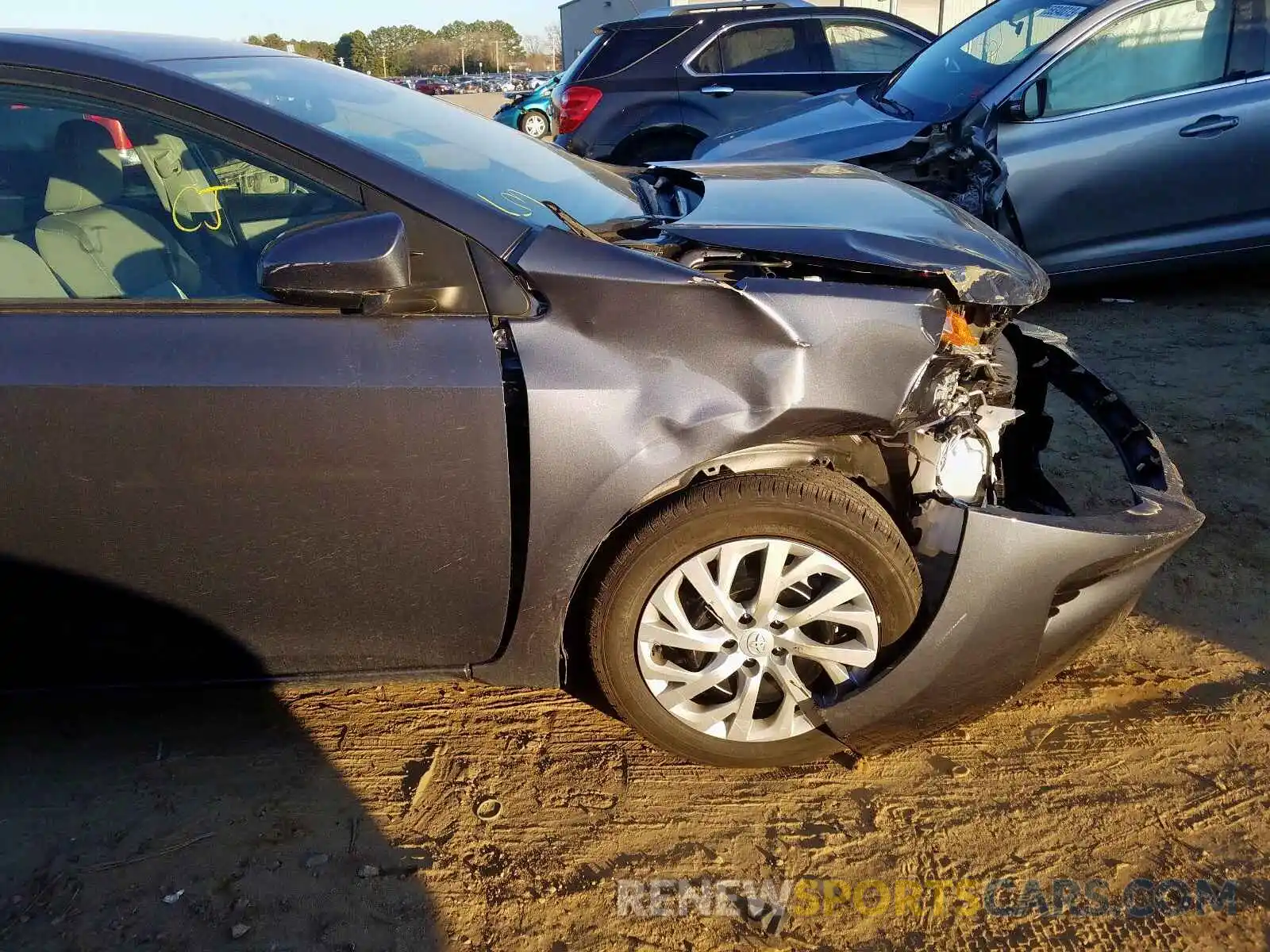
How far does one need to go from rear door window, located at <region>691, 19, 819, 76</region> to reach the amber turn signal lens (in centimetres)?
617

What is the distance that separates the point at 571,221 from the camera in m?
2.47

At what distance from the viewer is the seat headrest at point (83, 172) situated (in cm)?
249

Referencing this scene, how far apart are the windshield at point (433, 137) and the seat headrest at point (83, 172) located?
0.98ft

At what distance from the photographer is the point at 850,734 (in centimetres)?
243

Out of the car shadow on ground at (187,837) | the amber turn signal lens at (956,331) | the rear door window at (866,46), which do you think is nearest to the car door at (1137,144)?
the rear door window at (866,46)

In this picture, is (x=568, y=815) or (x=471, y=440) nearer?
(x=471, y=440)

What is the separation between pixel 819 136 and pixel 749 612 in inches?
165

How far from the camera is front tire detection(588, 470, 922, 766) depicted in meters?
2.31

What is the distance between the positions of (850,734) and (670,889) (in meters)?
0.56

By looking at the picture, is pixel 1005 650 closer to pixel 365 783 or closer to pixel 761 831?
pixel 761 831

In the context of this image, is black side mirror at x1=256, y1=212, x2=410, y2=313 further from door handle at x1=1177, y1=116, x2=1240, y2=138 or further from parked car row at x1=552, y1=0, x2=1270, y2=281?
door handle at x1=1177, y1=116, x2=1240, y2=138

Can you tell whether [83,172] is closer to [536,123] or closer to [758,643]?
[758,643]

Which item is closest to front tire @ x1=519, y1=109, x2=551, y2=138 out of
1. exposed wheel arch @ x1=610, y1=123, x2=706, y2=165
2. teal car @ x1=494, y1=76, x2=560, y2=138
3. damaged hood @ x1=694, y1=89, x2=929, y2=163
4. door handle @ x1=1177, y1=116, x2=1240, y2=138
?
teal car @ x1=494, y1=76, x2=560, y2=138

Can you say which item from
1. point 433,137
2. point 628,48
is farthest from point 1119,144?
point 433,137
